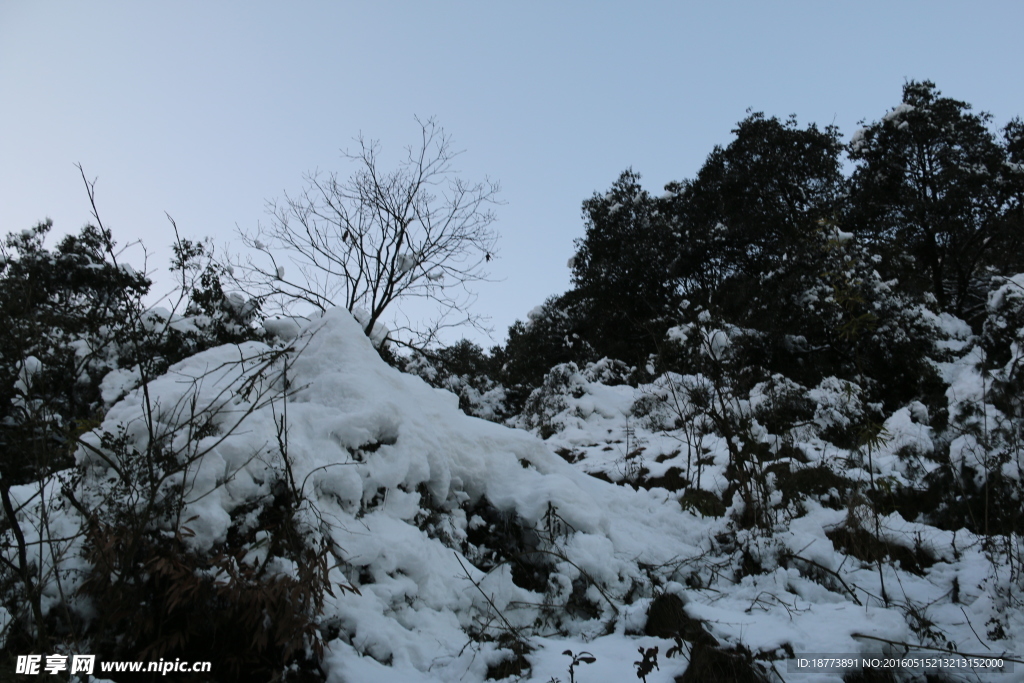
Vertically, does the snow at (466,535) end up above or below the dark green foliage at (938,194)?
below

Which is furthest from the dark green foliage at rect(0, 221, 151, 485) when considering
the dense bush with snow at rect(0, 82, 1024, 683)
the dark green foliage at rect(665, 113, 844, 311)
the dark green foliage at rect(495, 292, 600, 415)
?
the dark green foliage at rect(665, 113, 844, 311)

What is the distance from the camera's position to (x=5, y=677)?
200cm

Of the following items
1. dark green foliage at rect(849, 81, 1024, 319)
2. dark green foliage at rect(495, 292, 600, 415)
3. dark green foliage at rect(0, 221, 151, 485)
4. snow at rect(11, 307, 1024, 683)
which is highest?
dark green foliage at rect(849, 81, 1024, 319)

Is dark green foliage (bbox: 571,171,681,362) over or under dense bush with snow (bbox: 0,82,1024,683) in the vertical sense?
over

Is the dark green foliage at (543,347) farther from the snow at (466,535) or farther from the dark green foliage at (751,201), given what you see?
the snow at (466,535)

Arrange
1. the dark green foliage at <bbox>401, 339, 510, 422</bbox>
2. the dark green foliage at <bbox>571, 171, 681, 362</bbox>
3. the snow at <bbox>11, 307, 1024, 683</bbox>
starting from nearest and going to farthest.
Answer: the snow at <bbox>11, 307, 1024, 683</bbox> → the dark green foliage at <bbox>401, 339, 510, 422</bbox> → the dark green foliage at <bbox>571, 171, 681, 362</bbox>

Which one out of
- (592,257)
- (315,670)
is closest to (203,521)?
(315,670)

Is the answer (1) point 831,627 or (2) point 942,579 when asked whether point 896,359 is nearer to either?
(2) point 942,579

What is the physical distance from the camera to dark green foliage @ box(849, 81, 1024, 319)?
38.1 ft

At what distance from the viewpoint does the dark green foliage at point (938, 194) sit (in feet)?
38.1

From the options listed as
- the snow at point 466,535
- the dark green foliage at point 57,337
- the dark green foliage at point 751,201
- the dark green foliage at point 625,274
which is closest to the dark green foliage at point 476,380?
the dark green foliage at point 625,274

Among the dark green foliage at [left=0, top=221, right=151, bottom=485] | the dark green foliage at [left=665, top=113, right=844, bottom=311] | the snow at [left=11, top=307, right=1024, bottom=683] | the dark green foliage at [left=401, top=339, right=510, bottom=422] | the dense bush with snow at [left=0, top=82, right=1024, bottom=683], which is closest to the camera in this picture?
the dense bush with snow at [left=0, top=82, right=1024, bottom=683]

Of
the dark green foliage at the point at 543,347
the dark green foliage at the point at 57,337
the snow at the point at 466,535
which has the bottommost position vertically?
the snow at the point at 466,535

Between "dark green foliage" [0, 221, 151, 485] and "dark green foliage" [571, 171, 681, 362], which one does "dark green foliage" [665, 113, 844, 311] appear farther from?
"dark green foliage" [0, 221, 151, 485]
